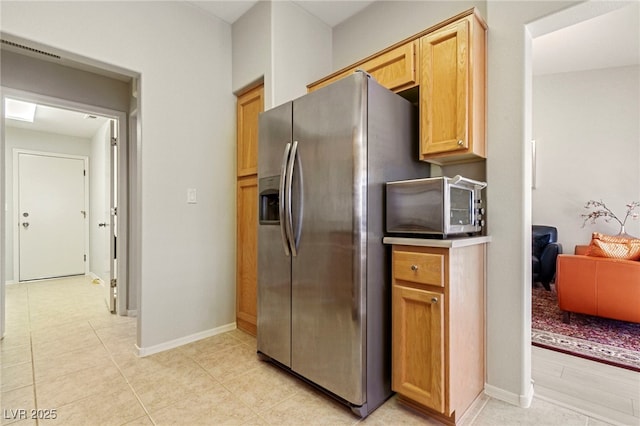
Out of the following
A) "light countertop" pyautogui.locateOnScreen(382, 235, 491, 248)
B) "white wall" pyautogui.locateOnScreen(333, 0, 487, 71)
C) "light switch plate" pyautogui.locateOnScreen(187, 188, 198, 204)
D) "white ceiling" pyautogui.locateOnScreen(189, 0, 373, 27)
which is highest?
"white ceiling" pyautogui.locateOnScreen(189, 0, 373, 27)

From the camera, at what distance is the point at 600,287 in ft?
8.62

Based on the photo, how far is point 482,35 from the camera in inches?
67.9

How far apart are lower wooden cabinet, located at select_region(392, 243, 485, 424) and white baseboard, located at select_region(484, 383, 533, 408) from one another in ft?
0.30

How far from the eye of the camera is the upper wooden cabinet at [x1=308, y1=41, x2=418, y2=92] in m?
1.84

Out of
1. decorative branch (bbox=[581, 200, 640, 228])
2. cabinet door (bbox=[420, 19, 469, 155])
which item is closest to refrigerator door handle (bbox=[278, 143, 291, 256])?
cabinet door (bbox=[420, 19, 469, 155])

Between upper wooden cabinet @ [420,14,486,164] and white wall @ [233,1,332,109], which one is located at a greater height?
white wall @ [233,1,332,109]

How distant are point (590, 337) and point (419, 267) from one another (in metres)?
2.13

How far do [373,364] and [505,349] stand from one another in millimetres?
759

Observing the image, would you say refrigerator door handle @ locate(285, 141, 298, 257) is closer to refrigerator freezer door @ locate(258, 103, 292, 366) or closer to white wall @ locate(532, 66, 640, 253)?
refrigerator freezer door @ locate(258, 103, 292, 366)

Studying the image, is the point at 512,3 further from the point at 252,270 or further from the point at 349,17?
the point at 252,270

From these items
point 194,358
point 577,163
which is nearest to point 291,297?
point 194,358

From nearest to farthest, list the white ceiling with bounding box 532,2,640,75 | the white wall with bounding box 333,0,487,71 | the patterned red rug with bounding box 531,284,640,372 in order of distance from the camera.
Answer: the white wall with bounding box 333,0,487,71, the patterned red rug with bounding box 531,284,640,372, the white ceiling with bounding box 532,2,640,75

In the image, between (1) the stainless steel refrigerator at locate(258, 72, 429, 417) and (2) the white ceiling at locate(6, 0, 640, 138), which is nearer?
(1) the stainless steel refrigerator at locate(258, 72, 429, 417)

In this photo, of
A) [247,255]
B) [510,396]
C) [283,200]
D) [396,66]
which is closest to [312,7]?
[396,66]
